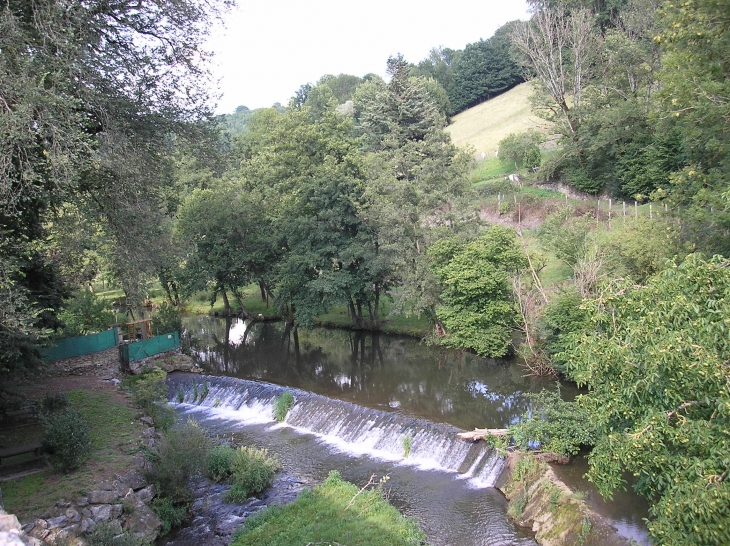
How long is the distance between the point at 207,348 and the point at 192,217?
8.37 metres

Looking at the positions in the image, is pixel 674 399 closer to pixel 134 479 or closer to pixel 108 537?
pixel 108 537

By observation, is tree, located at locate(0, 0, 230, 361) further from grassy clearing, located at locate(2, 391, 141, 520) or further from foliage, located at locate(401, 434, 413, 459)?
foliage, located at locate(401, 434, 413, 459)

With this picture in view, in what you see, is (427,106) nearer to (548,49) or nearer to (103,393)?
(548,49)

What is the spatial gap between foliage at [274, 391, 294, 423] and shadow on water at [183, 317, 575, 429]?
2.46 m

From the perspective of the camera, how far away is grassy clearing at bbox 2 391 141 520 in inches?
435

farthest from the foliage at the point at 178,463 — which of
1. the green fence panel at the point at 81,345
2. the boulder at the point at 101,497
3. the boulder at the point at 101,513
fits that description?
the green fence panel at the point at 81,345

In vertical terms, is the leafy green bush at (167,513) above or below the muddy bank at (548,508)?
above

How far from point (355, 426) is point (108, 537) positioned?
28.8 feet

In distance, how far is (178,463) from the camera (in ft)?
43.7

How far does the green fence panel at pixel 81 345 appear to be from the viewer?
20.9 metres

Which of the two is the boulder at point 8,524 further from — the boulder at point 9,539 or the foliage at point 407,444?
the foliage at point 407,444

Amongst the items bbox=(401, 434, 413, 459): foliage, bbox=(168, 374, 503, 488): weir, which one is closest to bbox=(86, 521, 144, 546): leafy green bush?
bbox=(168, 374, 503, 488): weir

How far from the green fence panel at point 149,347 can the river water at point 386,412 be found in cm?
222

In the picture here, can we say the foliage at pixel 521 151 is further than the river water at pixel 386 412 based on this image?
Yes
